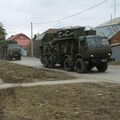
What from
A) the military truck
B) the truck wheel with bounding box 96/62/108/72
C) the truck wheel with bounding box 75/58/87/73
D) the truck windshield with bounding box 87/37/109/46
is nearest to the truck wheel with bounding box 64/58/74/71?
the military truck

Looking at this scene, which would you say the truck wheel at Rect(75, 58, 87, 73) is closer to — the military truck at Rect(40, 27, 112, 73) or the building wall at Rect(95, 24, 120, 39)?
the military truck at Rect(40, 27, 112, 73)

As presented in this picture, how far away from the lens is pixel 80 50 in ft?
95.3

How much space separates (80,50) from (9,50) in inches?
1154

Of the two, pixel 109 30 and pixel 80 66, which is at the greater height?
pixel 109 30

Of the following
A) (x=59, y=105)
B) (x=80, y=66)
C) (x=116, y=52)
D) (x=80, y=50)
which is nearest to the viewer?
(x=59, y=105)

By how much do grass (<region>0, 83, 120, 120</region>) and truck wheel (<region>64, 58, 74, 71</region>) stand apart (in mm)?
13740

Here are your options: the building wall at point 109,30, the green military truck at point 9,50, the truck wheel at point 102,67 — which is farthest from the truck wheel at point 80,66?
the building wall at point 109,30

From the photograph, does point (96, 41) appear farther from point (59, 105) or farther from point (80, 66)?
point (59, 105)

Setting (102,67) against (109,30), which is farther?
(109,30)

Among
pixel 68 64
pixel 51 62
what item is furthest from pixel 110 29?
pixel 68 64

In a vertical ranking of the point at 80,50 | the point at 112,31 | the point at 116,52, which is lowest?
the point at 116,52

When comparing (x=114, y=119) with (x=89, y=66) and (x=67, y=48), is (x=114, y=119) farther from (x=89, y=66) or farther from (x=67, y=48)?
(x=67, y=48)

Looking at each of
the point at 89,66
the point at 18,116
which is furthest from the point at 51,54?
the point at 18,116

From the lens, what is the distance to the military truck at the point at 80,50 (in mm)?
28312
